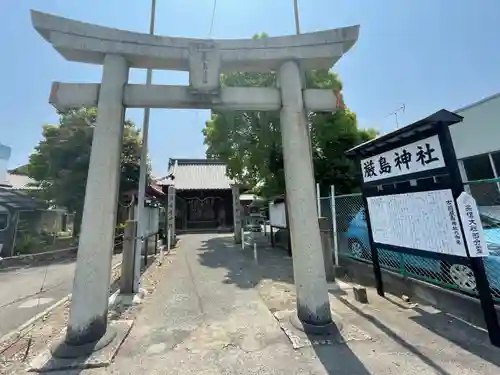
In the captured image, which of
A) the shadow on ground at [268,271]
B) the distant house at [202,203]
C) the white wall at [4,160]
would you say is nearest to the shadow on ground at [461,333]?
the shadow on ground at [268,271]

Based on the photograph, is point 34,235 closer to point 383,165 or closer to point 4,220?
point 4,220

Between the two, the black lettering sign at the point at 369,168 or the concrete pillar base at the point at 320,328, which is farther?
the black lettering sign at the point at 369,168

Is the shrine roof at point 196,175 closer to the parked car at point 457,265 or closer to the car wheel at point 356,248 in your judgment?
the car wheel at point 356,248

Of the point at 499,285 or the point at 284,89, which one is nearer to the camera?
the point at 499,285

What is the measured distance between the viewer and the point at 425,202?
3.89 m

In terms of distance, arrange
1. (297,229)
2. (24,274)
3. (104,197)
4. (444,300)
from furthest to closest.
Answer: (24,274)
(444,300)
(297,229)
(104,197)

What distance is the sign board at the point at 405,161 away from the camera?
11.9ft

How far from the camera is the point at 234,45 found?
4113 millimetres

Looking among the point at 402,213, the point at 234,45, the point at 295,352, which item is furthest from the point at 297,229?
the point at 234,45

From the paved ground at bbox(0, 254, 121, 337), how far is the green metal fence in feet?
22.3

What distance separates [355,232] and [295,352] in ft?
14.5

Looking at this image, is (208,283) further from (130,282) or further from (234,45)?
(234,45)

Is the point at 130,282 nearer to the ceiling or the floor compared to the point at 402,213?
nearer to the floor

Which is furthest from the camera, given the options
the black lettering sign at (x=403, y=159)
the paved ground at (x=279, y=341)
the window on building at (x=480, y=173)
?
the window on building at (x=480, y=173)
